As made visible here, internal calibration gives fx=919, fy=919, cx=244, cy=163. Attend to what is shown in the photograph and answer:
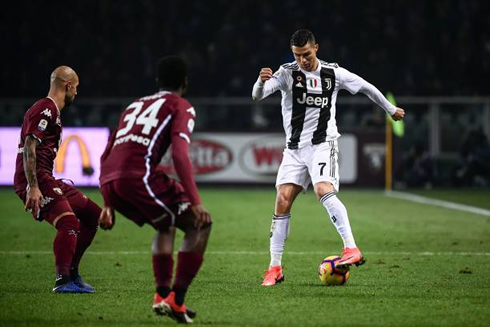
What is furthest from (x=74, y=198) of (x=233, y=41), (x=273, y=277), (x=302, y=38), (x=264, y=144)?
(x=233, y=41)

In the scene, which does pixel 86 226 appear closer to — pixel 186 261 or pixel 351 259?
pixel 186 261

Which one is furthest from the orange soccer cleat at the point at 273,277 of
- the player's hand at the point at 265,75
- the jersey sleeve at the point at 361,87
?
the jersey sleeve at the point at 361,87

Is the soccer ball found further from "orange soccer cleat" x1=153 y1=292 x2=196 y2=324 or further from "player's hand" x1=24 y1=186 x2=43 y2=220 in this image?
"player's hand" x1=24 y1=186 x2=43 y2=220

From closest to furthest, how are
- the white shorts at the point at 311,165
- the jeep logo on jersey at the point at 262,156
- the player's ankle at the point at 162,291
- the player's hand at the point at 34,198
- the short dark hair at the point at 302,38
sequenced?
1. the player's ankle at the point at 162,291
2. the player's hand at the point at 34,198
3. the short dark hair at the point at 302,38
4. the white shorts at the point at 311,165
5. the jeep logo on jersey at the point at 262,156

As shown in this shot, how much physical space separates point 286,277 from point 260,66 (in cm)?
1696

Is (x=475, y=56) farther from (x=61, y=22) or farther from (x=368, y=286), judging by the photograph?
(x=368, y=286)

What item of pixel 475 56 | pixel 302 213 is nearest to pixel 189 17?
pixel 475 56

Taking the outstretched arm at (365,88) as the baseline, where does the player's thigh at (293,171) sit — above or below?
below

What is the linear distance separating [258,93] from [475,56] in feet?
62.0

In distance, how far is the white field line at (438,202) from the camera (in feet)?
55.3

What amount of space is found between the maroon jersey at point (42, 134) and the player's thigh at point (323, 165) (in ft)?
7.57

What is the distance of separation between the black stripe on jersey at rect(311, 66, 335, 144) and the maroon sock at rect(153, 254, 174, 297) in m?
2.77

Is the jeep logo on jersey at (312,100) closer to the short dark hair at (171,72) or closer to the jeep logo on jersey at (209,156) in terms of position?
the short dark hair at (171,72)

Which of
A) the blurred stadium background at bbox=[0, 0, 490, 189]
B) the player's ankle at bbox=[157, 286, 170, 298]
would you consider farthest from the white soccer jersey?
the blurred stadium background at bbox=[0, 0, 490, 189]
